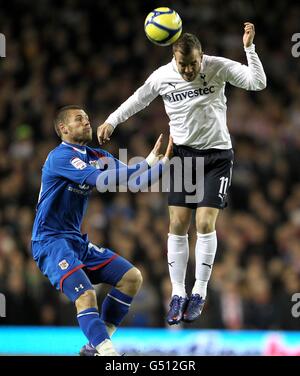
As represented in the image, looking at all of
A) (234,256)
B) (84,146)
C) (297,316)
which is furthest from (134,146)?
(84,146)

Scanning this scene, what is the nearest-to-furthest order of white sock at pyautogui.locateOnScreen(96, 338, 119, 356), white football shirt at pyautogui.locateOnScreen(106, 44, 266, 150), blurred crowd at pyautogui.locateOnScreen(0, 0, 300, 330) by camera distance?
white sock at pyautogui.locateOnScreen(96, 338, 119, 356), white football shirt at pyautogui.locateOnScreen(106, 44, 266, 150), blurred crowd at pyautogui.locateOnScreen(0, 0, 300, 330)

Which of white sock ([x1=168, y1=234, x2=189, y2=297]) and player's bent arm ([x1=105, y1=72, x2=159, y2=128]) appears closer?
player's bent arm ([x1=105, y1=72, x2=159, y2=128])

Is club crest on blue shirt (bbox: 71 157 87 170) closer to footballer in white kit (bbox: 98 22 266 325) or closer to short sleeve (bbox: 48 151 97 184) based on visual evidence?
short sleeve (bbox: 48 151 97 184)

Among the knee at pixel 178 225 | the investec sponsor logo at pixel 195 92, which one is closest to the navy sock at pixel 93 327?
the knee at pixel 178 225

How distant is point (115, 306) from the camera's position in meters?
10.0

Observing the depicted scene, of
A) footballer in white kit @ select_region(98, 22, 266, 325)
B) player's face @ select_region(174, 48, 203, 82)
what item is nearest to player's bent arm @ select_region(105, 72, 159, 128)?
footballer in white kit @ select_region(98, 22, 266, 325)

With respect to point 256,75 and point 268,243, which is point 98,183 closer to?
point 256,75

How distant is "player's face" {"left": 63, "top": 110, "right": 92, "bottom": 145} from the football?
48.1 inches

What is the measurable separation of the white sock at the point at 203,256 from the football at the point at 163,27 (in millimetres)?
2121

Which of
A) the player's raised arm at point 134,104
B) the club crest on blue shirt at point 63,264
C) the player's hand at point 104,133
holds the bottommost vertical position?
the club crest on blue shirt at point 63,264

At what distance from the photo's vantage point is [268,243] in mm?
16203

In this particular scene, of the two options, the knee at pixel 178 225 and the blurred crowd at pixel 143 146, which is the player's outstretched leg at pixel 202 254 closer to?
the knee at pixel 178 225

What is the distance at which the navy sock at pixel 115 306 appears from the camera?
10008 mm

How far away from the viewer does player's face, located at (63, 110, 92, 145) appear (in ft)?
32.1
